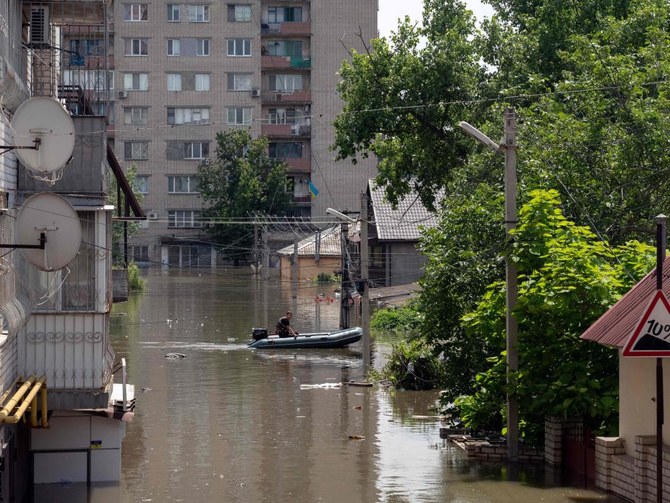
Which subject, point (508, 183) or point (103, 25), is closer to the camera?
point (103, 25)

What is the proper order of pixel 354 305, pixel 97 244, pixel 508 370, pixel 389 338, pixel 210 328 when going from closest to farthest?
pixel 97 244 < pixel 508 370 < pixel 389 338 < pixel 210 328 < pixel 354 305

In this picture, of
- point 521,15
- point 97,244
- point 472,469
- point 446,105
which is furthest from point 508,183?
point 521,15

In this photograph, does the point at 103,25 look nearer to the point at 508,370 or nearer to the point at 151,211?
the point at 508,370

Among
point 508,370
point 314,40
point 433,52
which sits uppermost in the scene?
point 314,40

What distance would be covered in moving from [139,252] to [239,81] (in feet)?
46.2

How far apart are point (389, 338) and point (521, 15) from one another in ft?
39.9

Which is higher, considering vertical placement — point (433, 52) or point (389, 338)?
point (433, 52)

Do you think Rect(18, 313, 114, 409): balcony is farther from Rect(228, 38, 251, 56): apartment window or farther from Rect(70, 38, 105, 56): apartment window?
Rect(228, 38, 251, 56): apartment window

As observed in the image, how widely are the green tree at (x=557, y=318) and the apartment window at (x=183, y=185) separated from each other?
66.9 meters

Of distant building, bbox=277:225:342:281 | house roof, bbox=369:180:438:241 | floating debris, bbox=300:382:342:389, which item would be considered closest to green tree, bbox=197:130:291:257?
distant building, bbox=277:225:342:281

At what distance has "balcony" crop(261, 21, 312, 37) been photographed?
3287 inches

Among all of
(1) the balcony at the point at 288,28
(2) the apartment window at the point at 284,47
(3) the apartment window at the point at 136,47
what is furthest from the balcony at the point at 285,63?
(3) the apartment window at the point at 136,47

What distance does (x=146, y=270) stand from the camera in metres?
86.5

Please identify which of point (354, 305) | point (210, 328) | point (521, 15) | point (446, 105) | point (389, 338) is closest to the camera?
point (446, 105)
